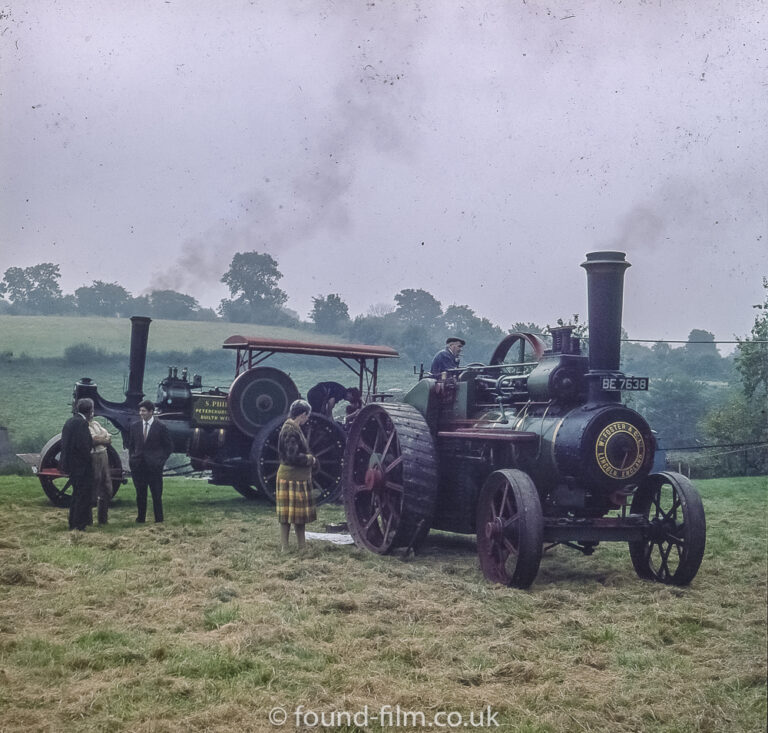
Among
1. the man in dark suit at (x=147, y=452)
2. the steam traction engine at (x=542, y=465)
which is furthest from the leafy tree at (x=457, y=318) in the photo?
the steam traction engine at (x=542, y=465)

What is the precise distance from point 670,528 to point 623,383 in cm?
102

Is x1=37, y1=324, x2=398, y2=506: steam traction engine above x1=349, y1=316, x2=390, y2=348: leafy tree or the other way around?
the other way around

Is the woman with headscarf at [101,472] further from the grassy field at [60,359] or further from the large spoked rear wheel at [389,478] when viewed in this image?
the grassy field at [60,359]

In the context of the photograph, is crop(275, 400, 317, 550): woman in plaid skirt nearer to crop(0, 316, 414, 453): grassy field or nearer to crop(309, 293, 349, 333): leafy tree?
crop(309, 293, 349, 333): leafy tree

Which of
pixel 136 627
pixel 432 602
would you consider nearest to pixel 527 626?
pixel 432 602

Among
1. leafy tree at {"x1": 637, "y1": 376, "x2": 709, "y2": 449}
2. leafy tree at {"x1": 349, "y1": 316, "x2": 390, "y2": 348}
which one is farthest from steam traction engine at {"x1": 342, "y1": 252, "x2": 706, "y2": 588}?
leafy tree at {"x1": 349, "y1": 316, "x2": 390, "y2": 348}

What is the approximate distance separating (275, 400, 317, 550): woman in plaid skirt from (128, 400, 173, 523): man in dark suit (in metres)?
2.10

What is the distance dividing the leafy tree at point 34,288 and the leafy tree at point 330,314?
5.02 metres

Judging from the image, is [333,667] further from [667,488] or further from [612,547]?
[612,547]

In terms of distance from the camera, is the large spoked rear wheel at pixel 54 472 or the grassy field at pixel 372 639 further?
the large spoked rear wheel at pixel 54 472

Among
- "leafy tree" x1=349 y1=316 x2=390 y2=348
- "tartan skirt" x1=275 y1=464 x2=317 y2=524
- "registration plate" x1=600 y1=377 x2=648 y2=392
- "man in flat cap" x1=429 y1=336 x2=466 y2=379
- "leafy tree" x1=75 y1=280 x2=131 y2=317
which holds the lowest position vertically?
"tartan skirt" x1=275 y1=464 x2=317 y2=524

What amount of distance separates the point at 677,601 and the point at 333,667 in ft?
7.43

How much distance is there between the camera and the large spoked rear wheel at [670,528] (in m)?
5.17

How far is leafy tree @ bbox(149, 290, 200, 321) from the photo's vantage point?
17.0 meters
